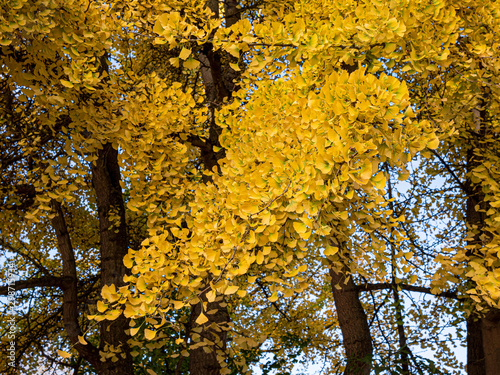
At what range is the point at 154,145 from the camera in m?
4.55

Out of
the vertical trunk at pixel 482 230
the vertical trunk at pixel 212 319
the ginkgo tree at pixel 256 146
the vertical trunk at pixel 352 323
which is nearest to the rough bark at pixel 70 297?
the ginkgo tree at pixel 256 146

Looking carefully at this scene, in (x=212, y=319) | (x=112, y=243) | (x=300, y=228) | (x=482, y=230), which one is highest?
(x=482, y=230)

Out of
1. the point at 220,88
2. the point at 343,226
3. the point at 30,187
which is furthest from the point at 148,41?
the point at 343,226

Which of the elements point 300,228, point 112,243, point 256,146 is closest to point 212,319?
point 112,243

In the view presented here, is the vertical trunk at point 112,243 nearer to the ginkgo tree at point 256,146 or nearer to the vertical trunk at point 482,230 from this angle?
the ginkgo tree at point 256,146

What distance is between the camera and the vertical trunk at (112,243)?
214 inches

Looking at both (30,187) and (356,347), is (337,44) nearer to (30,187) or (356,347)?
(356,347)

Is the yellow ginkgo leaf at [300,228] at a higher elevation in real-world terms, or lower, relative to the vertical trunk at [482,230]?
lower

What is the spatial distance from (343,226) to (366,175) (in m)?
1.11

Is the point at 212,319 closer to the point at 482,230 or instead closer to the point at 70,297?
the point at 70,297

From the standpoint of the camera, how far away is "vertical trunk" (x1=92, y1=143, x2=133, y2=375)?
545 centimetres

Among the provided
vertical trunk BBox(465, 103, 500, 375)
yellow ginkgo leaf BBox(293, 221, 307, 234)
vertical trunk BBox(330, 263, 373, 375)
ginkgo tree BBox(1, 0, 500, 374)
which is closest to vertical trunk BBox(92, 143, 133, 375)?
ginkgo tree BBox(1, 0, 500, 374)

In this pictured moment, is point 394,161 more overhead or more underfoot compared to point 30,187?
more underfoot

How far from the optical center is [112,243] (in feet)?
19.4
